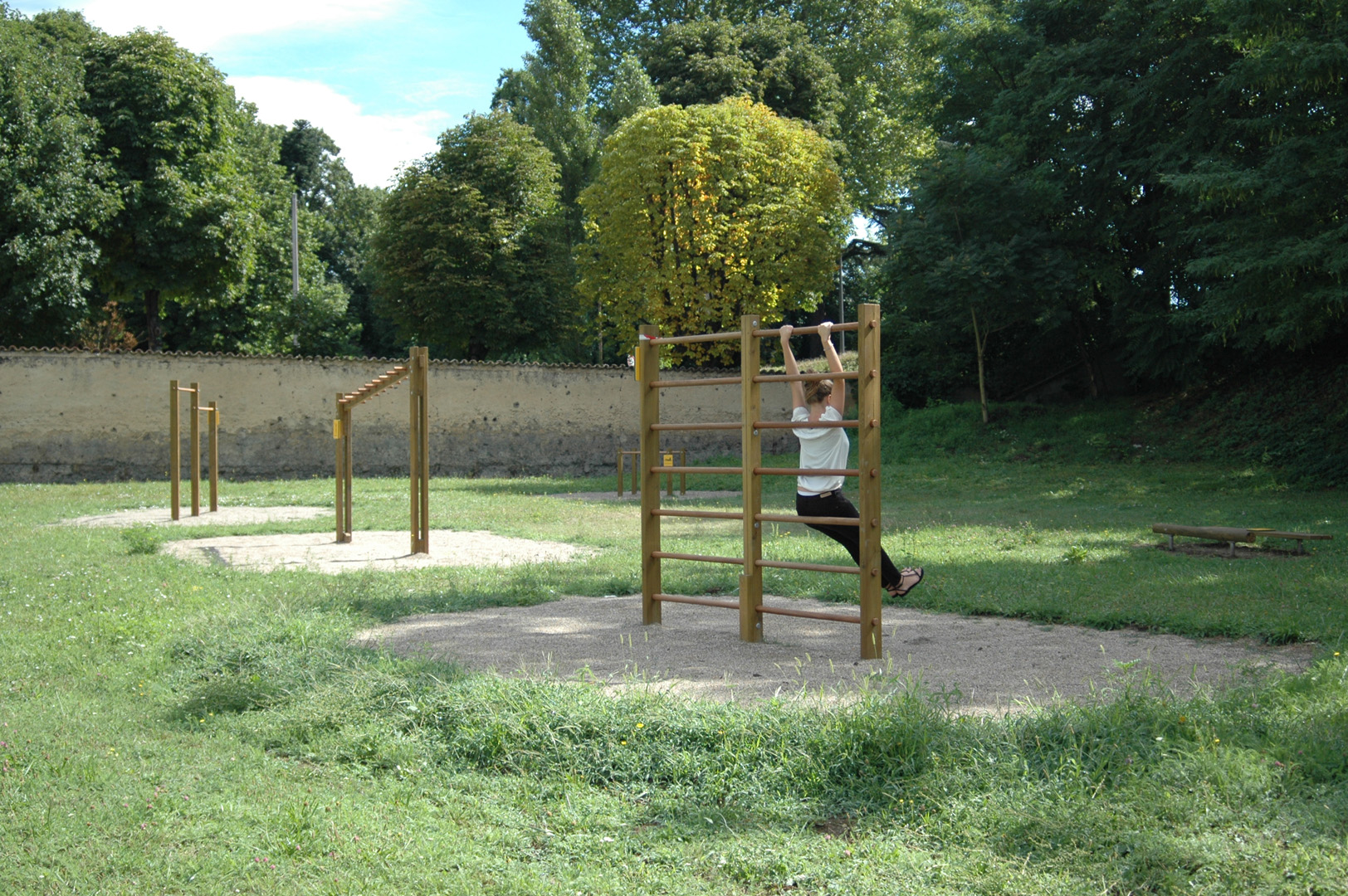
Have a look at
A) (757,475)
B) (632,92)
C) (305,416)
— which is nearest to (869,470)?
(757,475)

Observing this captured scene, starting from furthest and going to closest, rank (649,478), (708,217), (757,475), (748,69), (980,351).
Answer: (748,69), (708,217), (980,351), (649,478), (757,475)

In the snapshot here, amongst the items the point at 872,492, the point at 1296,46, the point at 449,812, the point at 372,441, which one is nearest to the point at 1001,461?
the point at 1296,46

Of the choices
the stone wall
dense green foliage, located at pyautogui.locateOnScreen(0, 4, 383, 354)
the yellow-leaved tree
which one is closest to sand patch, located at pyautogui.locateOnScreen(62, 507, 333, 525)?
the stone wall

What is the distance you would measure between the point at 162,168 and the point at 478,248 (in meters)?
9.18

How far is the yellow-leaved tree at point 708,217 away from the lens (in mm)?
28641

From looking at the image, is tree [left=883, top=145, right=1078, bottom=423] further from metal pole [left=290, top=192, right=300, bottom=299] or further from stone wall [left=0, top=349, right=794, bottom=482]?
metal pole [left=290, top=192, right=300, bottom=299]

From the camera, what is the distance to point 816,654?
6.27m

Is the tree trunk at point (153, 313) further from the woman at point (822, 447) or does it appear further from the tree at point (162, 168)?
the woman at point (822, 447)

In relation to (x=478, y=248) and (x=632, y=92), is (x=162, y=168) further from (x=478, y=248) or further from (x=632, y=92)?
(x=632, y=92)

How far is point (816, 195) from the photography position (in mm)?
30938

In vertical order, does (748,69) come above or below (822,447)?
above

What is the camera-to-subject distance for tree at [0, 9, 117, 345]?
26281 millimetres

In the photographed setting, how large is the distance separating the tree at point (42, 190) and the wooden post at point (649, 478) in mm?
25051

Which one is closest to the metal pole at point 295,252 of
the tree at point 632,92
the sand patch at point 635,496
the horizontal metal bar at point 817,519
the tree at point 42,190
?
the tree at point 42,190
